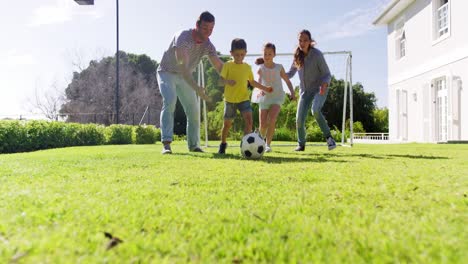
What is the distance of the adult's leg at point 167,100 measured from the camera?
220 inches

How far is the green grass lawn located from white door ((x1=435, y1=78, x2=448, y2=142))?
471 inches

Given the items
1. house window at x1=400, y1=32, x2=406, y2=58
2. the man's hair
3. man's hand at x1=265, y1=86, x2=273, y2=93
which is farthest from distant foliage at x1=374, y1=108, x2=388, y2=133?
the man's hair

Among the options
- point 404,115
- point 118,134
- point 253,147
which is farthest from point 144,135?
point 253,147

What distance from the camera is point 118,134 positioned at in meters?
15.6

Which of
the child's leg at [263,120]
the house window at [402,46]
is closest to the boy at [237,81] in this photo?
the child's leg at [263,120]

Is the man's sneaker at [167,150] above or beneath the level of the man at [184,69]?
beneath

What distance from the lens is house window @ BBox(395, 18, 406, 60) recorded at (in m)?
17.7

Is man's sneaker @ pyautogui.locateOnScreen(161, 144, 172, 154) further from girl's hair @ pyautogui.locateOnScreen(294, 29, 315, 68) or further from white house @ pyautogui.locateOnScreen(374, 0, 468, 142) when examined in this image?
white house @ pyautogui.locateOnScreen(374, 0, 468, 142)

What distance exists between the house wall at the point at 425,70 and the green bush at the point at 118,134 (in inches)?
458

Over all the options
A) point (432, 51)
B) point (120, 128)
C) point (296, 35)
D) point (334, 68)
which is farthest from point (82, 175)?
point (432, 51)

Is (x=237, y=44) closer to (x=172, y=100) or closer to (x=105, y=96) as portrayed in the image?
(x=172, y=100)

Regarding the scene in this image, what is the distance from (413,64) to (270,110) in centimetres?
1207

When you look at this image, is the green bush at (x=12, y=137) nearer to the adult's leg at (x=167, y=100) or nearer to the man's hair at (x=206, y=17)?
the adult's leg at (x=167, y=100)

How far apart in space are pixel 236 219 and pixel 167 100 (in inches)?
163
